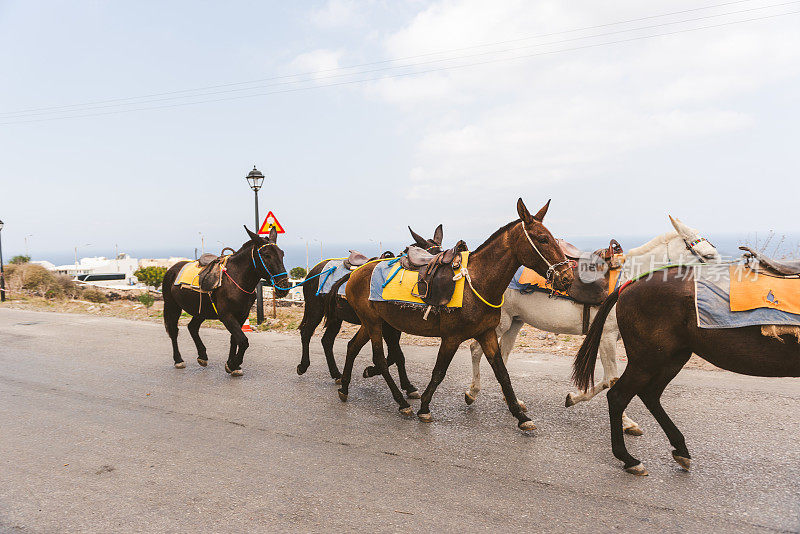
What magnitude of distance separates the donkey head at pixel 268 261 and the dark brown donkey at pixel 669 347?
188 inches

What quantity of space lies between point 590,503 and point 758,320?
174 centimetres

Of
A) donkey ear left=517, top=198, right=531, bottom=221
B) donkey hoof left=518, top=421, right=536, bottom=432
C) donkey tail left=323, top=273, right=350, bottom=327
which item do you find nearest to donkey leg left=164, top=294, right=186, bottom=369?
donkey tail left=323, top=273, right=350, bottom=327

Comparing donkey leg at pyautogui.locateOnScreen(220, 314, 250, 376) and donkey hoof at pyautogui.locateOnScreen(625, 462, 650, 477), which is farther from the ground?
donkey leg at pyautogui.locateOnScreen(220, 314, 250, 376)

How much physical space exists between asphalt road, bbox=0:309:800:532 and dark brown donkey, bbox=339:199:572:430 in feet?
1.83

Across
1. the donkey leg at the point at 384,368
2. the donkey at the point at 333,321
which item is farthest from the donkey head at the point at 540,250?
the donkey at the point at 333,321

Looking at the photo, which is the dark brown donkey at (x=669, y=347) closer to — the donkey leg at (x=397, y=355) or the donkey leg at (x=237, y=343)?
the donkey leg at (x=397, y=355)

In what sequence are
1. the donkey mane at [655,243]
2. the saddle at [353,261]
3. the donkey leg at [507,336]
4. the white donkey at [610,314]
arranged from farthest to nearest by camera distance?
the saddle at [353,261] → the donkey leg at [507,336] → the donkey mane at [655,243] → the white donkey at [610,314]

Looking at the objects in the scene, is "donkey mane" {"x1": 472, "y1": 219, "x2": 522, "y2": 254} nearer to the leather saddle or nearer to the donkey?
the leather saddle

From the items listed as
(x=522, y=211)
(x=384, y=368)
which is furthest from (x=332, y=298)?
(x=522, y=211)

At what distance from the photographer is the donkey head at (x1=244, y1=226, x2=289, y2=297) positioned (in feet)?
23.7

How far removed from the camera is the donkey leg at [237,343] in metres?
6.93

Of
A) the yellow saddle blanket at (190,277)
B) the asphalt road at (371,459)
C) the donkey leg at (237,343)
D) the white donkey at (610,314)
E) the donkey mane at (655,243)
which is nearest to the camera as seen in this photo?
the asphalt road at (371,459)

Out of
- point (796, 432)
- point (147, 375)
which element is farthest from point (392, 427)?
point (147, 375)

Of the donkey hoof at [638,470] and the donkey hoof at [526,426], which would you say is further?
A: the donkey hoof at [526,426]
